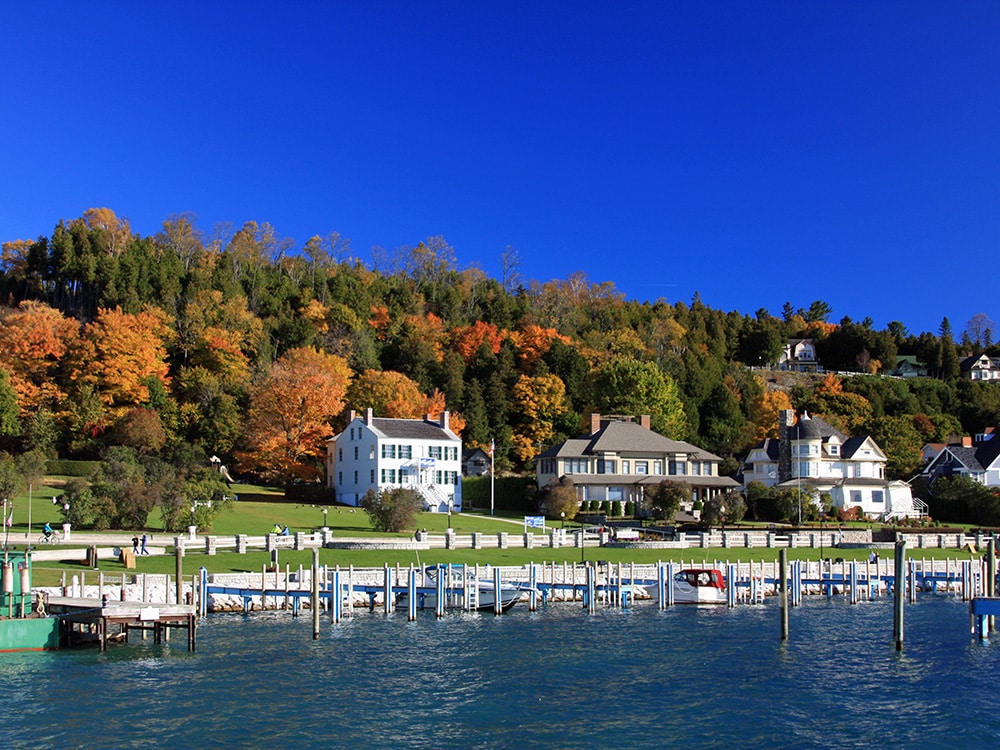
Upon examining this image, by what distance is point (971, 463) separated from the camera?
352 feet

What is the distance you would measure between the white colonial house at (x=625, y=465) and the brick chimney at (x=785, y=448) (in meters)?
6.39

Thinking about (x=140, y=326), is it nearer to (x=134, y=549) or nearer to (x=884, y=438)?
(x=134, y=549)

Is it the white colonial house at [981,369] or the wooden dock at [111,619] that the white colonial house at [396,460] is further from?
the white colonial house at [981,369]

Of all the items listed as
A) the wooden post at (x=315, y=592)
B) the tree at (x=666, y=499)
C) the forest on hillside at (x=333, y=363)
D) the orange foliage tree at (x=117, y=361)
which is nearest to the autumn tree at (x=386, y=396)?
the forest on hillside at (x=333, y=363)

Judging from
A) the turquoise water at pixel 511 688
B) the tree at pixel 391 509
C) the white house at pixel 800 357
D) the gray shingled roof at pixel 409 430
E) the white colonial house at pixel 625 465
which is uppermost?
the white house at pixel 800 357

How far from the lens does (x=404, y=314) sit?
142 m

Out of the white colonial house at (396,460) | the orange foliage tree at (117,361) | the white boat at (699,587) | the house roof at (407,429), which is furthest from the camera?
the orange foliage tree at (117,361)

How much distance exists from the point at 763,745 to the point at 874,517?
251ft

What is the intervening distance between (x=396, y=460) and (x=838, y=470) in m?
43.3

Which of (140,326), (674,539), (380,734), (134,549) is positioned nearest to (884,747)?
(380,734)

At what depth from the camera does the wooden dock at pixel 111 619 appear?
37.3 meters

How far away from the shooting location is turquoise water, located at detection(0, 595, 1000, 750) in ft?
89.6

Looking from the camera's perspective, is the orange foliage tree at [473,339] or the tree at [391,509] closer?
the tree at [391,509]

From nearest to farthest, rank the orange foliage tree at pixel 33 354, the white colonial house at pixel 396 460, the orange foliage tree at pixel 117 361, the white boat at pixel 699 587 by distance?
the white boat at pixel 699 587 → the white colonial house at pixel 396 460 → the orange foliage tree at pixel 33 354 → the orange foliage tree at pixel 117 361
